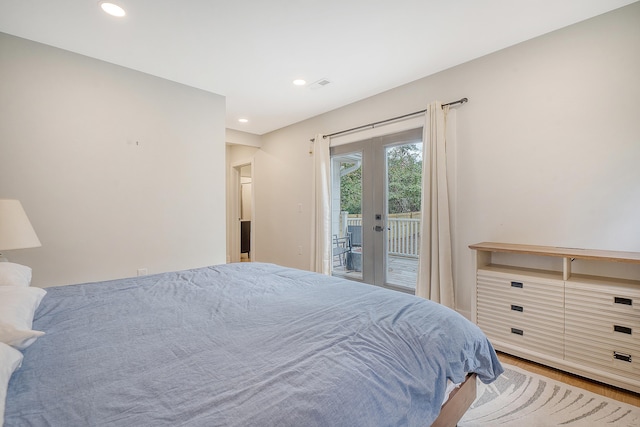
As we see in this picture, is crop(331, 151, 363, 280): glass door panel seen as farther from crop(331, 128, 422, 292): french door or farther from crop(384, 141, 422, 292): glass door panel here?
crop(384, 141, 422, 292): glass door panel

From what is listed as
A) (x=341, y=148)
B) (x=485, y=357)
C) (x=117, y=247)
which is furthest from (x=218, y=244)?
(x=485, y=357)

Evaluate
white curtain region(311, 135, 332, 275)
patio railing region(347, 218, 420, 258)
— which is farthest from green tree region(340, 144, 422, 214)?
white curtain region(311, 135, 332, 275)

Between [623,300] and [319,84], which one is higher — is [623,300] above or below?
below

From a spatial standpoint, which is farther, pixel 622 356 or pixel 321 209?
pixel 321 209

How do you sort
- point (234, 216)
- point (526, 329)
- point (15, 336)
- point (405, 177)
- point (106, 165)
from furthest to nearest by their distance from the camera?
1. point (234, 216)
2. point (405, 177)
3. point (106, 165)
4. point (526, 329)
5. point (15, 336)

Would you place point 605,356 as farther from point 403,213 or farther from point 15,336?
point 15,336

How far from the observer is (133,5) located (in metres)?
1.98

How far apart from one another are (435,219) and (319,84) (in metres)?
1.94

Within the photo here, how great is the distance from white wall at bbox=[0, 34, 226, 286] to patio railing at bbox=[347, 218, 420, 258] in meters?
2.08

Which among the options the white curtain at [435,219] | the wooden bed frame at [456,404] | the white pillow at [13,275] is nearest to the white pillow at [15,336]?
the white pillow at [13,275]

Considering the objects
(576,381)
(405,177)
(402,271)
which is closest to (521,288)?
(576,381)

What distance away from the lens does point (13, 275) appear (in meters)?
1.44

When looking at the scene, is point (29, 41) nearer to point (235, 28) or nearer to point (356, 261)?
point (235, 28)

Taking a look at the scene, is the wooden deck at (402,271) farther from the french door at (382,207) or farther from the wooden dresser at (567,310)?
the wooden dresser at (567,310)
